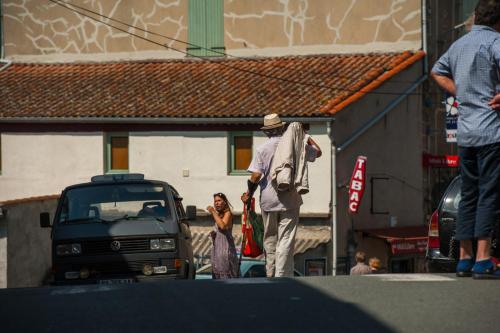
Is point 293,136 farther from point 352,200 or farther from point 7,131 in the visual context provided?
point 7,131

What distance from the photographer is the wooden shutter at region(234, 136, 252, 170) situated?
1471 inches

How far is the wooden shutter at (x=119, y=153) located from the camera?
38938mm

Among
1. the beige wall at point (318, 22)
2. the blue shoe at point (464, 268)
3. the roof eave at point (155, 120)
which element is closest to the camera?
the blue shoe at point (464, 268)

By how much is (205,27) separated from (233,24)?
976mm

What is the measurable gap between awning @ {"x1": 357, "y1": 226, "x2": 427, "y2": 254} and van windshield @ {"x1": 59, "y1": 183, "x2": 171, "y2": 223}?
2063cm

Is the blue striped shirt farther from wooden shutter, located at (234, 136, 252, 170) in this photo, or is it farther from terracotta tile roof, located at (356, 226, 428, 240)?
terracotta tile roof, located at (356, 226, 428, 240)

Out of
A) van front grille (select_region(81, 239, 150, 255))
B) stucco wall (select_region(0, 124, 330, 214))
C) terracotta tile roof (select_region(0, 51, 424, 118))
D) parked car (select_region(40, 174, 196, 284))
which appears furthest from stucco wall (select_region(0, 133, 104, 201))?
van front grille (select_region(81, 239, 150, 255))

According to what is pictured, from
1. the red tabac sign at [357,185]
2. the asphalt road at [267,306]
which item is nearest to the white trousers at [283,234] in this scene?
the asphalt road at [267,306]

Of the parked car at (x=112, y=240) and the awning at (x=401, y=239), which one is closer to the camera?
the parked car at (x=112, y=240)

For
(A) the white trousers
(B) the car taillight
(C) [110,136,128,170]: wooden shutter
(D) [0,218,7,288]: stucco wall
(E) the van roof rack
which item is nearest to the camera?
(B) the car taillight

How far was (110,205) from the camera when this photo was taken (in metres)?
17.1

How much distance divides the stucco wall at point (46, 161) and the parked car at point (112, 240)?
21.8 m

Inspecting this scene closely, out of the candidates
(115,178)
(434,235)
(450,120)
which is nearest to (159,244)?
(115,178)

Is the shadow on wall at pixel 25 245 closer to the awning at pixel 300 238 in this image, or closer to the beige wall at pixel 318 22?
the awning at pixel 300 238
